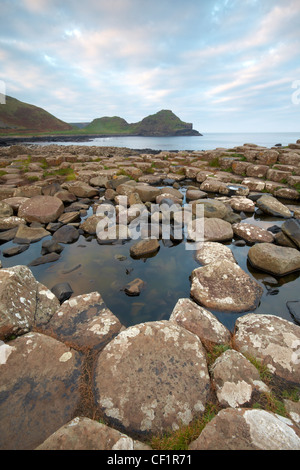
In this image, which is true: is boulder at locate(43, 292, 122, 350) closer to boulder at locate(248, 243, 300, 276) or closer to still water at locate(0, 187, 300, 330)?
still water at locate(0, 187, 300, 330)

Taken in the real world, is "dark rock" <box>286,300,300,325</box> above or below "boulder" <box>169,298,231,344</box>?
below

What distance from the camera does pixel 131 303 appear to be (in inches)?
158

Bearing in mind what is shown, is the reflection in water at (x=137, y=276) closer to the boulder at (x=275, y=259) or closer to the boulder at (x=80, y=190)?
the boulder at (x=275, y=259)

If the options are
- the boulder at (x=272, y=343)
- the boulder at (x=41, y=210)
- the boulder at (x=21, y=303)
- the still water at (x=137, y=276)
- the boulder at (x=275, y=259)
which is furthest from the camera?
the boulder at (x=41, y=210)

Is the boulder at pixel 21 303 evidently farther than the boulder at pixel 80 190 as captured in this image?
No

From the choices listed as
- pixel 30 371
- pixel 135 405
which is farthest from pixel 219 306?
pixel 30 371

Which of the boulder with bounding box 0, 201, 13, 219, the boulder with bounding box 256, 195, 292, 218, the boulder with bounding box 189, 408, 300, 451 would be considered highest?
the boulder with bounding box 256, 195, 292, 218

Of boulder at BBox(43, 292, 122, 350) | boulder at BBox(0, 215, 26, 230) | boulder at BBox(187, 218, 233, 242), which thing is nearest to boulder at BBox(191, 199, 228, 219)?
boulder at BBox(187, 218, 233, 242)

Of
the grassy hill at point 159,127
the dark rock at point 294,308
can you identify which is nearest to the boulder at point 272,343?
the dark rock at point 294,308

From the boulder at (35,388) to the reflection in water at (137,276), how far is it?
128cm

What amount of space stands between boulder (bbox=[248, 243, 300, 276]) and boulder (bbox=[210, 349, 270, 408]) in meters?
2.92

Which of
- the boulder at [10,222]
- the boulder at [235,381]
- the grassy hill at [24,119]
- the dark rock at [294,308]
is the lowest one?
the dark rock at [294,308]

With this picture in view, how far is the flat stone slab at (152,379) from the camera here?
82.2 inches

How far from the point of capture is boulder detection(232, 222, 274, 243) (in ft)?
20.2
